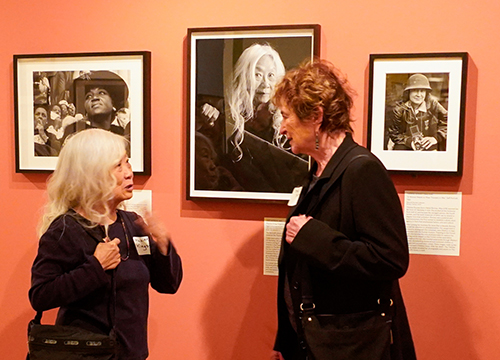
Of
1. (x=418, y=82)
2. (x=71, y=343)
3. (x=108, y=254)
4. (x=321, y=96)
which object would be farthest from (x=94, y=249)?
(x=418, y=82)

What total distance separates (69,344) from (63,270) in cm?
22

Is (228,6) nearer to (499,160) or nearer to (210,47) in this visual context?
(210,47)

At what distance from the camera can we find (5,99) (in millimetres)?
2412

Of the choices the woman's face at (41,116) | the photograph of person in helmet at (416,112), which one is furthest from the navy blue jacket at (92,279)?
the photograph of person in helmet at (416,112)

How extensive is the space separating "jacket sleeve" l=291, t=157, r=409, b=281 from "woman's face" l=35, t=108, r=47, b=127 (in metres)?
1.47

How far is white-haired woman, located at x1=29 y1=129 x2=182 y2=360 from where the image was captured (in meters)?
1.51

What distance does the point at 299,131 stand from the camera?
5.27ft

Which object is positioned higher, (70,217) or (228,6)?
(228,6)

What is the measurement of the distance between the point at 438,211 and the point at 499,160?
294 millimetres

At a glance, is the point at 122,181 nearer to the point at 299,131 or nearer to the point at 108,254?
the point at 108,254

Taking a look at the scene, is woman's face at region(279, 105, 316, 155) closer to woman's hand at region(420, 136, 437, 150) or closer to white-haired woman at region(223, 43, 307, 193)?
white-haired woman at region(223, 43, 307, 193)

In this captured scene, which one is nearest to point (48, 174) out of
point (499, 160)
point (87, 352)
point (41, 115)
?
point (41, 115)

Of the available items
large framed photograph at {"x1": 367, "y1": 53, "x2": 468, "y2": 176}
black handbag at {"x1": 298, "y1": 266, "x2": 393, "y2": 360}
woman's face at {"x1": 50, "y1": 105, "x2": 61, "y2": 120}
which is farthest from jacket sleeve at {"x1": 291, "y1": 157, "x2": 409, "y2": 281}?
woman's face at {"x1": 50, "y1": 105, "x2": 61, "y2": 120}

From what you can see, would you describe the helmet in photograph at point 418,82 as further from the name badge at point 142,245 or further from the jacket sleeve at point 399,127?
the name badge at point 142,245
